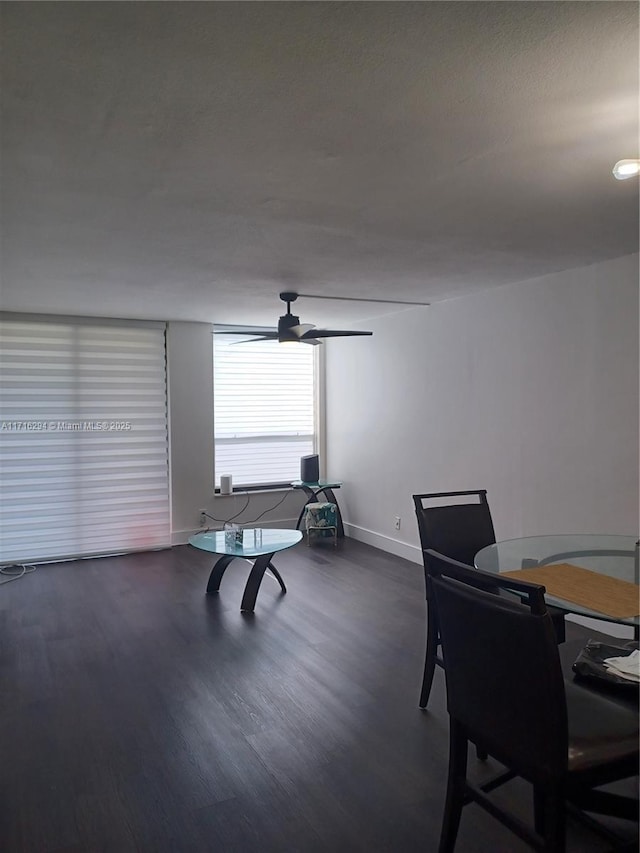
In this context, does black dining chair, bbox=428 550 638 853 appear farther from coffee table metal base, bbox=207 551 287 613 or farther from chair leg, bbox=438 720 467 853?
coffee table metal base, bbox=207 551 287 613

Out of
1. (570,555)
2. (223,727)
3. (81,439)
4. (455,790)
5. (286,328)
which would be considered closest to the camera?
(455,790)

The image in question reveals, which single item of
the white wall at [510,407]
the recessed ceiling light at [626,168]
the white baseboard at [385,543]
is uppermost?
the recessed ceiling light at [626,168]

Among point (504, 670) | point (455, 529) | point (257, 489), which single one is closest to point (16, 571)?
point (257, 489)

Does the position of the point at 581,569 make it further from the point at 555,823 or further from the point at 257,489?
the point at 257,489

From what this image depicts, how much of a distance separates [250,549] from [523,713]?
9.29 feet

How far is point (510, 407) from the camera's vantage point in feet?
13.9

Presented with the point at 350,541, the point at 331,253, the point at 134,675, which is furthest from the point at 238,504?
the point at 331,253

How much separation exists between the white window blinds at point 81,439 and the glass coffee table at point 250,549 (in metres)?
1.52

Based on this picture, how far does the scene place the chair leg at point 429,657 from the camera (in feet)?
8.74

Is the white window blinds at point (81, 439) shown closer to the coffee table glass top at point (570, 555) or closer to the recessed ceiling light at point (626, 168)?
the coffee table glass top at point (570, 555)

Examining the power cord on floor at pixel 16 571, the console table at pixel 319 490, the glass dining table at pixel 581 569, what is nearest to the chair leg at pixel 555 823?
the glass dining table at pixel 581 569

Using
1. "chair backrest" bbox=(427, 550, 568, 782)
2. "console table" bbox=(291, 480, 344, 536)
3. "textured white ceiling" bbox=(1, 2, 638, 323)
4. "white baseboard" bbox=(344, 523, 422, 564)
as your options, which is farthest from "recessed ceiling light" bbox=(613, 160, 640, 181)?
"console table" bbox=(291, 480, 344, 536)

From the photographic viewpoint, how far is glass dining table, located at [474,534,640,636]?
6.04 feet

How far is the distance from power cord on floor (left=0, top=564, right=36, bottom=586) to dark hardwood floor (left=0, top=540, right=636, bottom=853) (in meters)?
0.50
